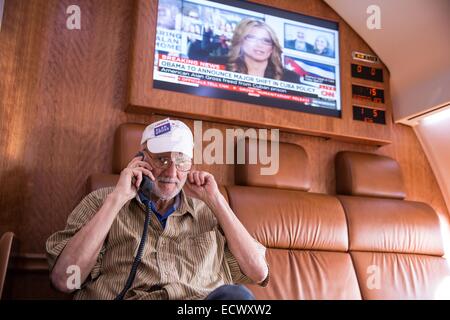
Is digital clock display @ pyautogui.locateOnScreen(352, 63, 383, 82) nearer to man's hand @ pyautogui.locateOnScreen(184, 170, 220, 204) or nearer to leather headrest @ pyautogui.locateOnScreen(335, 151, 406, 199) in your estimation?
leather headrest @ pyautogui.locateOnScreen(335, 151, 406, 199)

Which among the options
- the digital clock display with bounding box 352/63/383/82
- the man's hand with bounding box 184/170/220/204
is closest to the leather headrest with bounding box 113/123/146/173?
the man's hand with bounding box 184/170/220/204

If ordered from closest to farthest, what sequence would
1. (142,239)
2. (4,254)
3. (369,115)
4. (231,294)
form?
(231,294)
(4,254)
(142,239)
(369,115)

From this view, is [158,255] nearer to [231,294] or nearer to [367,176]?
[231,294]

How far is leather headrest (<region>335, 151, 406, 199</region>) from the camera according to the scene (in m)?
2.51

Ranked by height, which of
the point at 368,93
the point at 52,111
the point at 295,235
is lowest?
the point at 295,235

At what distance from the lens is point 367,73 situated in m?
2.84

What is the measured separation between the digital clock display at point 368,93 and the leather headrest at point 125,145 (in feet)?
4.72

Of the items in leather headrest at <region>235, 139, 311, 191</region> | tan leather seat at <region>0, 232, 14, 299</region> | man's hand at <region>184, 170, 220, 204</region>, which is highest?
leather headrest at <region>235, 139, 311, 191</region>

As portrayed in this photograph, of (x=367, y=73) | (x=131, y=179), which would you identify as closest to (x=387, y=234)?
(x=367, y=73)

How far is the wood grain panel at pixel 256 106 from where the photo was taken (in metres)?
2.19

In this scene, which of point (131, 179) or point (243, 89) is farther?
point (243, 89)

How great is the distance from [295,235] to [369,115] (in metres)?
1.05

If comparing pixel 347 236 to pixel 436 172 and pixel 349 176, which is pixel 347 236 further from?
pixel 436 172

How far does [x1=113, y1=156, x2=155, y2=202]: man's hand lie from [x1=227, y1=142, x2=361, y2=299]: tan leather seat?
2.13ft
